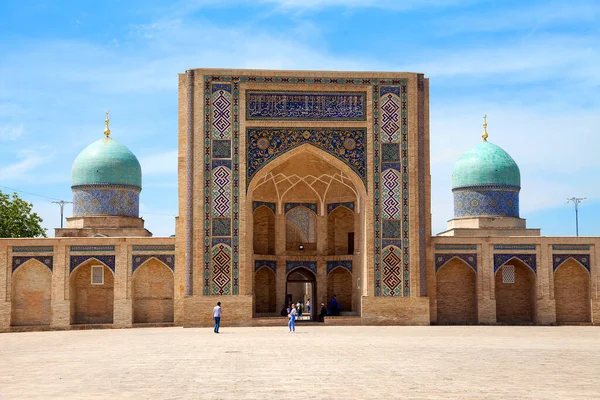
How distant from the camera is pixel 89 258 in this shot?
20.7 meters

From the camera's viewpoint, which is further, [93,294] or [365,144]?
[93,294]

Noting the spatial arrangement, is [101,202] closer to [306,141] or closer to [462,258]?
[306,141]

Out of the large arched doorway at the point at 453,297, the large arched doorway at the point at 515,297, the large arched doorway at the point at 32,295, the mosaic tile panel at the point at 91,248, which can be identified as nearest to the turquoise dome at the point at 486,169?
the large arched doorway at the point at 515,297

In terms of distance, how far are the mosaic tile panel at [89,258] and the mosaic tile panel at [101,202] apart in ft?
14.6

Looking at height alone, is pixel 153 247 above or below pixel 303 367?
above

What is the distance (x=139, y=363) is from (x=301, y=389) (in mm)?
3436

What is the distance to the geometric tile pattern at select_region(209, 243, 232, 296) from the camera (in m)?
20.0

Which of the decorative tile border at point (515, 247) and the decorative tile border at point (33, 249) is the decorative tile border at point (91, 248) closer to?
the decorative tile border at point (33, 249)

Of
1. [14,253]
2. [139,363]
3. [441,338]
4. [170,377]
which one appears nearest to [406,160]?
[441,338]

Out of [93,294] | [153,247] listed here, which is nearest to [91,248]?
[93,294]

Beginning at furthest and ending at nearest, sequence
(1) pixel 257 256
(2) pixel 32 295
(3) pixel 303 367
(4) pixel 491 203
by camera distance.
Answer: (4) pixel 491 203, (1) pixel 257 256, (2) pixel 32 295, (3) pixel 303 367

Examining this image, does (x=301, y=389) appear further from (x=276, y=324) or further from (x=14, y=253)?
(x=14, y=253)

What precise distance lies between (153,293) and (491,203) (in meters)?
10.8

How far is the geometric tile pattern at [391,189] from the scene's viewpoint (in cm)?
2041
